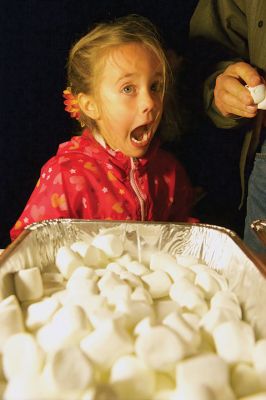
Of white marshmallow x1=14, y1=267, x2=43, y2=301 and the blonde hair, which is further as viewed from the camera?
the blonde hair

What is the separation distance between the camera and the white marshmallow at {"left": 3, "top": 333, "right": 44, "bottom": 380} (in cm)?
51

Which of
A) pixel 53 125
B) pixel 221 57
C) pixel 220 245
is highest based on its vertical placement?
pixel 221 57

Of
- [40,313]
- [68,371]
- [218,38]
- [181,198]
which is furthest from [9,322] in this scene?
[218,38]

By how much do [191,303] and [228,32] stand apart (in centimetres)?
88

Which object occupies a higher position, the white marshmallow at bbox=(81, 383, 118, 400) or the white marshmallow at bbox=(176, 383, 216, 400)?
the white marshmallow at bbox=(81, 383, 118, 400)

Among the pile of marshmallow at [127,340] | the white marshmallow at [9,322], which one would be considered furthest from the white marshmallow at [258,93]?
the white marshmallow at [9,322]

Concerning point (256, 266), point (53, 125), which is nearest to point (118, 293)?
point (256, 266)

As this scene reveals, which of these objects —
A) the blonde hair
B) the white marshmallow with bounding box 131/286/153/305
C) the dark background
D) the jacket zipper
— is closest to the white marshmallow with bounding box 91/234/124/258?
the white marshmallow with bounding box 131/286/153/305

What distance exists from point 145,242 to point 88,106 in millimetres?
459

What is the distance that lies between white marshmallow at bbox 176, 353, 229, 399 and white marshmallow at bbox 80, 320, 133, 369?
0.23 feet

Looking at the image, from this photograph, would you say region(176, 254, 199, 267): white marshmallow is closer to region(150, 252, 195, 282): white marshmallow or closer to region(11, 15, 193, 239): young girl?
region(150, 252, 195, 282): white marshmallow

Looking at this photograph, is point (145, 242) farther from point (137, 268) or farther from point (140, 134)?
point (140, 134)

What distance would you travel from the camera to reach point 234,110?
106 centimetres

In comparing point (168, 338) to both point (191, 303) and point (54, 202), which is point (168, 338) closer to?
point (191, 303)
